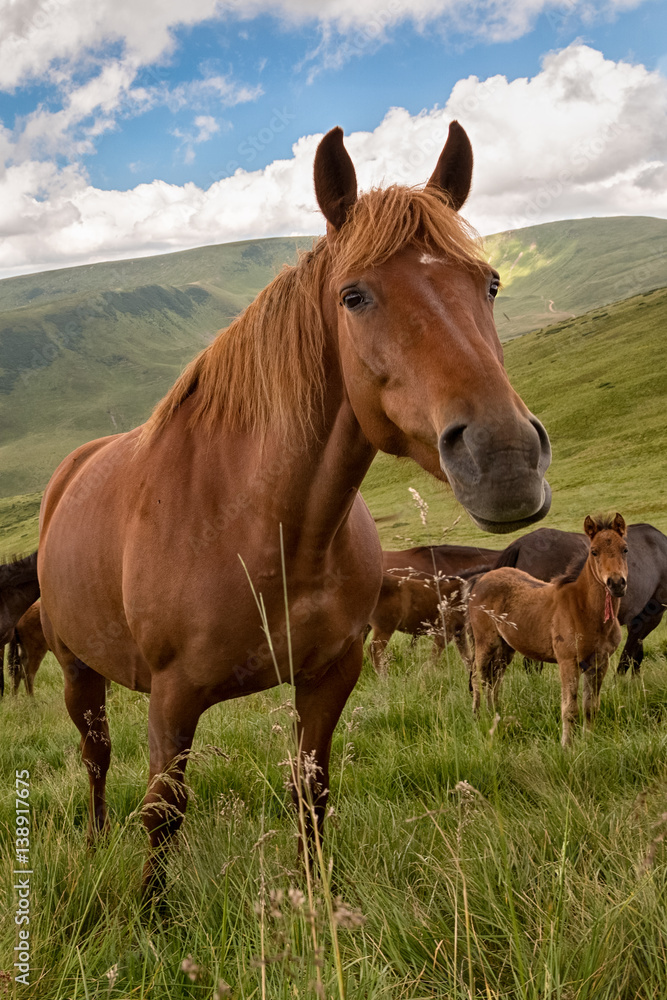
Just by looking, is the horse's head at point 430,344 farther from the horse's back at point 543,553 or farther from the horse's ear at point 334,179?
the horse's back at point 543,553

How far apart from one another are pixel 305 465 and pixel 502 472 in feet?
3.51

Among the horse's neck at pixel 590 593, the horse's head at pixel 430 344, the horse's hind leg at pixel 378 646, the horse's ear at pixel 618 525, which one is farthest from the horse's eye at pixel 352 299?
the horse's hind leg at pixel 378 646

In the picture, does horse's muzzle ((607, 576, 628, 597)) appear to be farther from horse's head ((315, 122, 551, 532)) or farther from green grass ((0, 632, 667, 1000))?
horse's head ((315, 122, 551, 532))

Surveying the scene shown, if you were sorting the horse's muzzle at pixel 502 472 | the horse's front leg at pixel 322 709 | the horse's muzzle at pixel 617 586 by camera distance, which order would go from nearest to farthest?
the horse's muzzle at pixel 502 472
the horse's front leg at pixel 322 709
the horse's muzzle at pixel 617 586

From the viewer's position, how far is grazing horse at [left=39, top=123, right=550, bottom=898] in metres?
1.94

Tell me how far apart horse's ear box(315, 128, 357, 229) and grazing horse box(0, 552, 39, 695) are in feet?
24.9

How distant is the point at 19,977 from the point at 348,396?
84.8 inches

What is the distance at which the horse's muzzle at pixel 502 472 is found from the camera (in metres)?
1.73

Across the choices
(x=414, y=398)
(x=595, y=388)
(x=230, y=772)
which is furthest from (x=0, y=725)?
(x=595, y=388)

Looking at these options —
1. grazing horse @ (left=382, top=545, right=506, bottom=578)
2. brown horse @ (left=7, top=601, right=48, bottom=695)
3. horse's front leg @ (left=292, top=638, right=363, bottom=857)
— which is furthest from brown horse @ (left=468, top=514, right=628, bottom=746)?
Result: brown horse @ (left=7, top=601, right=48, bottom=695)

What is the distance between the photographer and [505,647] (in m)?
7.41

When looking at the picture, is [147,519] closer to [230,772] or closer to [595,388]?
[230,772]

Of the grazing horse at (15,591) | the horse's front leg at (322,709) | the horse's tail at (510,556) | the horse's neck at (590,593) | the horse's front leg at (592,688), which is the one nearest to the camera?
the horse's front leg at (322,709)

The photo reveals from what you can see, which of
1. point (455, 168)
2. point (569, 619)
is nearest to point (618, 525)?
point (569, 619)
